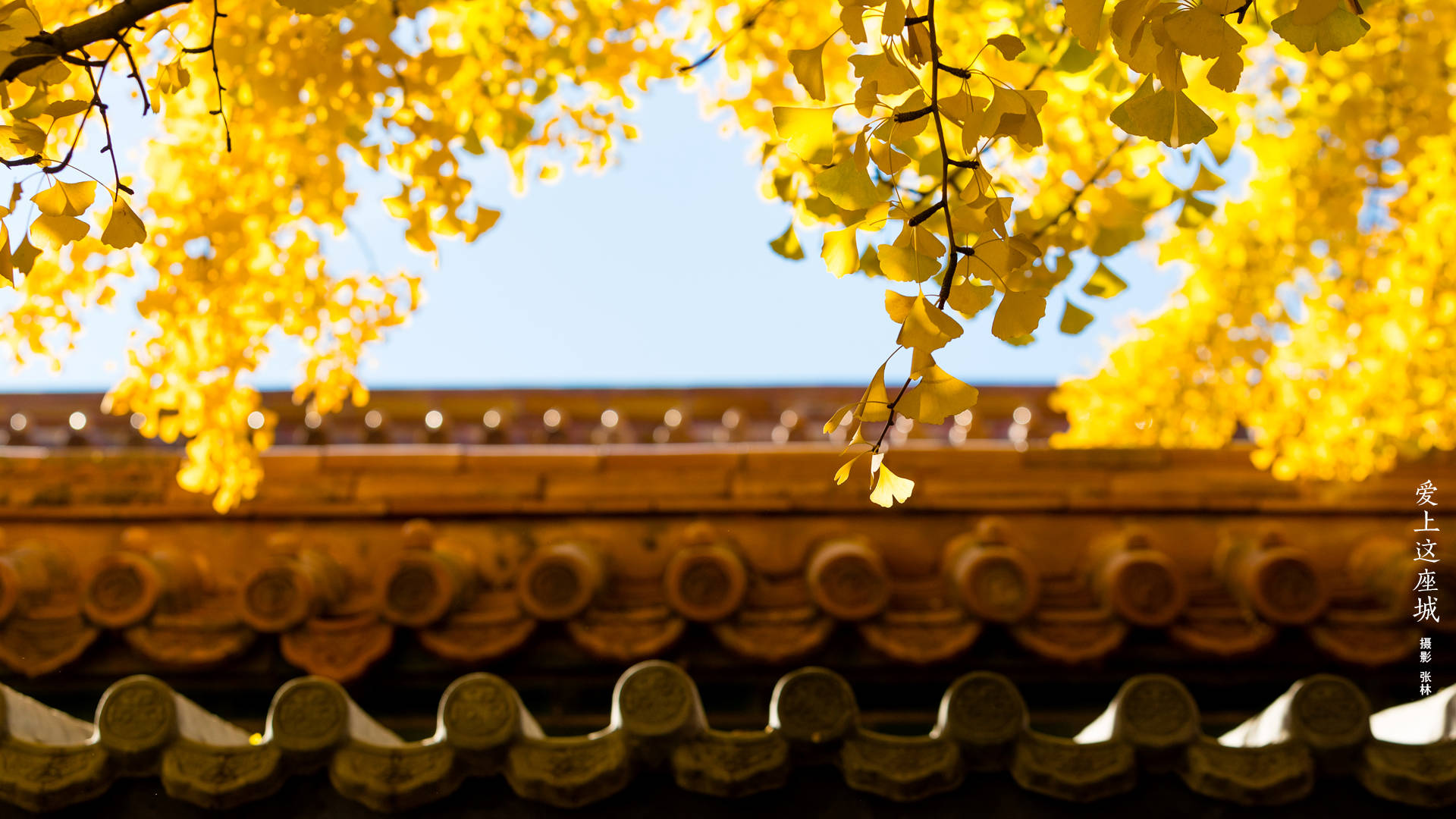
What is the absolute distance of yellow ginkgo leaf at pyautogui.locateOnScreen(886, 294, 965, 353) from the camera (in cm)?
154

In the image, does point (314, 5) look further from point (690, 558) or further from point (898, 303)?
point (690, 558)

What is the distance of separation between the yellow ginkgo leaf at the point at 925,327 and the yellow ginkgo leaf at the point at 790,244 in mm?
807

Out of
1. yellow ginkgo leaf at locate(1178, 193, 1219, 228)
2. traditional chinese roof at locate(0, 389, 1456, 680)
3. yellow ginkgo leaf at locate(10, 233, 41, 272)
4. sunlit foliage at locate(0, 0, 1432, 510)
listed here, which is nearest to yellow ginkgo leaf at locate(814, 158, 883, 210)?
sunlit foliage at locate(0, 0, 1432, 510)

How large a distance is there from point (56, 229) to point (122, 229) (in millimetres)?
118

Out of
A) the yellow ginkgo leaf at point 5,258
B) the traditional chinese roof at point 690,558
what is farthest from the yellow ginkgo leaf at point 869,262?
the yellow ginkgo leaf at point 5,258

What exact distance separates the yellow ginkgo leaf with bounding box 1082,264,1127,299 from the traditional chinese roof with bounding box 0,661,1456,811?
897mm

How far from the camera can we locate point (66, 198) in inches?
68.9

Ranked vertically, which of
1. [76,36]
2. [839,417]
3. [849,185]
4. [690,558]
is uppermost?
[76,36]

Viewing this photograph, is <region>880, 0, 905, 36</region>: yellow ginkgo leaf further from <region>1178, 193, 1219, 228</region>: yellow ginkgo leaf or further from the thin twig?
<region>1178, 193, 1219, 228</region>: yellow ginkgo leaf

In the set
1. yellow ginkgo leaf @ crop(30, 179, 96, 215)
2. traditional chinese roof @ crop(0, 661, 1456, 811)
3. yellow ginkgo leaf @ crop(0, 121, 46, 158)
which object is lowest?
traditional chinese roof @ crop(0, 661, 1456, 811)

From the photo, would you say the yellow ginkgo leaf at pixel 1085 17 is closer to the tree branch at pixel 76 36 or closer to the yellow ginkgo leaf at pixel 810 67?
the yellow ginkgo leaf at pixel 810 67

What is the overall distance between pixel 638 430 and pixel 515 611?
2.51m

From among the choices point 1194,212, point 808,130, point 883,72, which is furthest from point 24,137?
point 1194,212

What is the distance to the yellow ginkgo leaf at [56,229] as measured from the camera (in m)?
1.73
